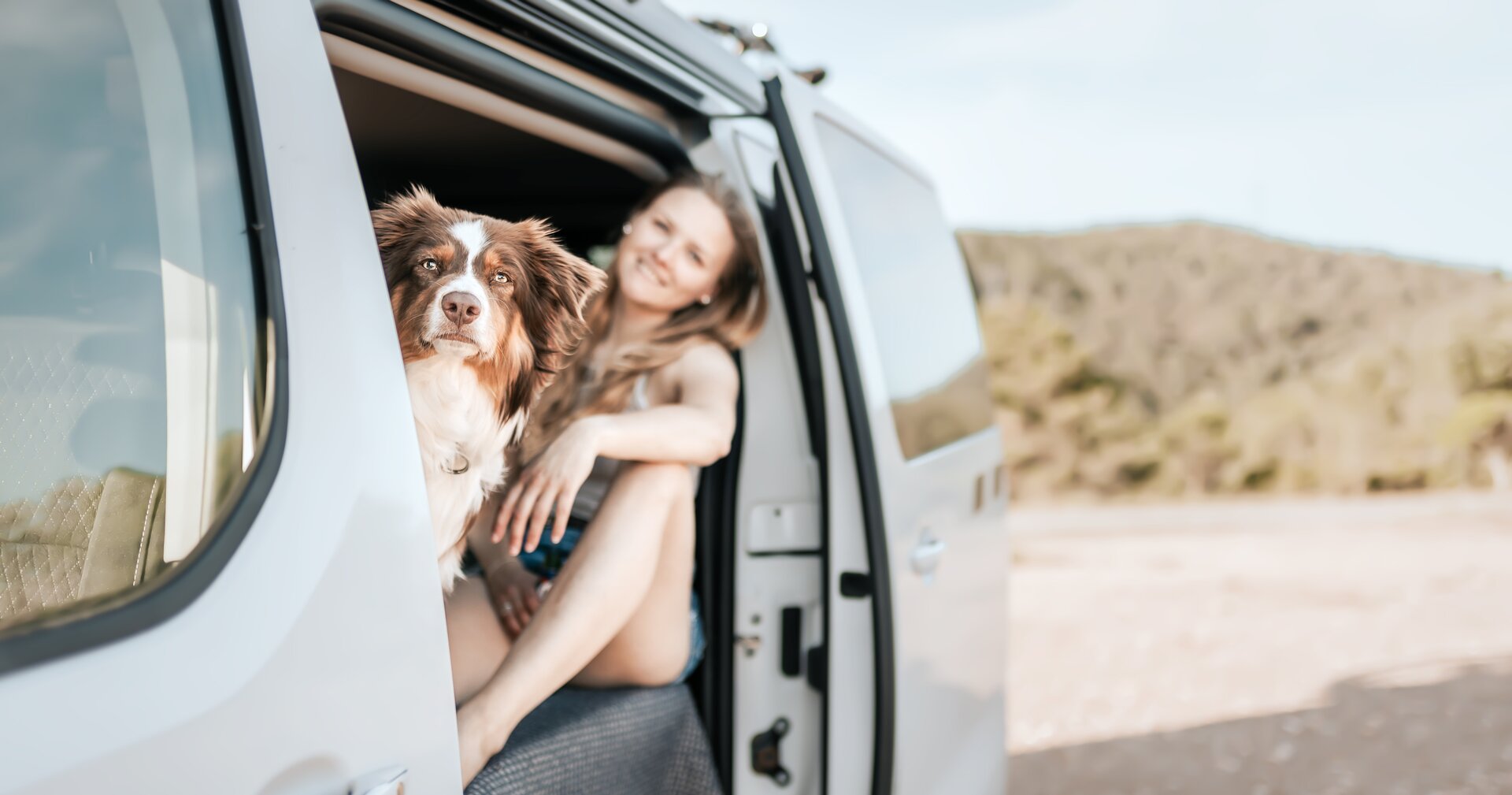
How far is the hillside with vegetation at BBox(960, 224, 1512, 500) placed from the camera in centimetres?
1488

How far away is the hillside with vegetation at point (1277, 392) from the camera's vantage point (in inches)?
586

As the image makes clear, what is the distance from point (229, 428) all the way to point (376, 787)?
33 centimetres

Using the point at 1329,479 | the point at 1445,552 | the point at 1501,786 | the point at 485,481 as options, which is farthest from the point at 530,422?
the point at 1329,479

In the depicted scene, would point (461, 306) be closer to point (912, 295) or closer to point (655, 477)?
point (655, 477)

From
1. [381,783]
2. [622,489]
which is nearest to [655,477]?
[622,489]

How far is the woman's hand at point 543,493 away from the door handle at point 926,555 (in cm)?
74

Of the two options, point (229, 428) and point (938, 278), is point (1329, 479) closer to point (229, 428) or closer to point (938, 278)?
point (938, 278)

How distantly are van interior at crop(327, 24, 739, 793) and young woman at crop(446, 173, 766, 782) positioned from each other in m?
0.06

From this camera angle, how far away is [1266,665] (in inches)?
230

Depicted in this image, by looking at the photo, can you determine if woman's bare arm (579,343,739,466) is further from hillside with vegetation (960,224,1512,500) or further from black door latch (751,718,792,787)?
hillside with vegetation (960,224,1512,500)

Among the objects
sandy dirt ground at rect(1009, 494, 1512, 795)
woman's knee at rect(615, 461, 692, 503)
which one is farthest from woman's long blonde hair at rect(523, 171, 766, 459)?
sandy dirt ground at rect(1009, 494, 1512, 795)

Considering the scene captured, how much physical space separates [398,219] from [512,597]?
75 centimetres

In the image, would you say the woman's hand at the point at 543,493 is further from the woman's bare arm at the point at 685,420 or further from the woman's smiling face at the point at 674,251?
the woman's smiling face at the point at 674,251

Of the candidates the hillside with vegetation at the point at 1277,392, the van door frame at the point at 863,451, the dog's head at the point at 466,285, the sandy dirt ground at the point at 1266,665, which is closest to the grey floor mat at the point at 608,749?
the van door frame at the point at 863,451
